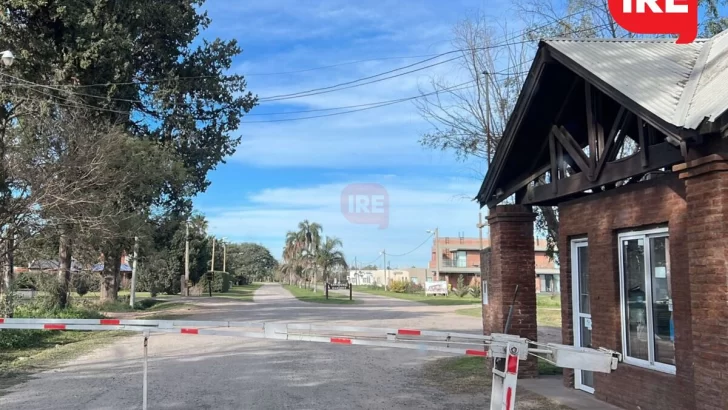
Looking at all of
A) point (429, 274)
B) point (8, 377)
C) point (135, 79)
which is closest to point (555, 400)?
point (8, 377)

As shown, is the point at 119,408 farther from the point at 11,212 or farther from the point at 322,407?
the point at 11,212

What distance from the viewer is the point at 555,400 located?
880 centimetres

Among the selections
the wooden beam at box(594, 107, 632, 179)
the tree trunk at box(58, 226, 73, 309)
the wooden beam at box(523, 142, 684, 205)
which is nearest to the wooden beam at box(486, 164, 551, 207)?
the wooden beam at box(523, 142, 684, 205)

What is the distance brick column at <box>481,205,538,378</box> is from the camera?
10.8m

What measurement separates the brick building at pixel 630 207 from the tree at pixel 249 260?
372 ft

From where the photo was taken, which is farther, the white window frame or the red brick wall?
the white window frame

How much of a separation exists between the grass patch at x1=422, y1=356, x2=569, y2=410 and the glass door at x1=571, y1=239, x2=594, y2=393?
823 millimetres

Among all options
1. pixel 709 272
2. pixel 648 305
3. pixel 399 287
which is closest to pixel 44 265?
pixel 648 305

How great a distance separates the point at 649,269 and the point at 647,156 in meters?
1.49

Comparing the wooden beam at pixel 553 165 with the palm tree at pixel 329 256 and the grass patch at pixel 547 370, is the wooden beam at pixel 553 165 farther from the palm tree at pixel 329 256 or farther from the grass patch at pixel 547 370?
the palm tree at pixel 329 256

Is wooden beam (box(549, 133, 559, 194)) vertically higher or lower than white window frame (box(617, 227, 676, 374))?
higher

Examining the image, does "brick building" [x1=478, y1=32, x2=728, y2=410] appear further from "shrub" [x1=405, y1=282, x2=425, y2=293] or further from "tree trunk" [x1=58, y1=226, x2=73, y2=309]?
"shrub" [x1=405, y1=282, x2=425, y2=293]

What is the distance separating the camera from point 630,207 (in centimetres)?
771

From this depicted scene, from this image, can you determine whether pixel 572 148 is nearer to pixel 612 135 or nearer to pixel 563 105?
pixel 563 105
